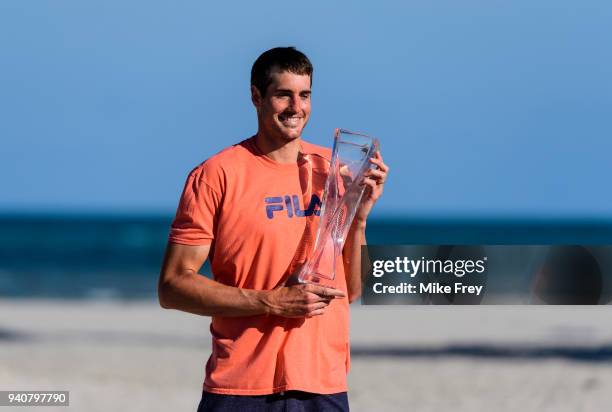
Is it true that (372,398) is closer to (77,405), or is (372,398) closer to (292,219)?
(77,405)

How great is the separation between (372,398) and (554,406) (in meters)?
1.32

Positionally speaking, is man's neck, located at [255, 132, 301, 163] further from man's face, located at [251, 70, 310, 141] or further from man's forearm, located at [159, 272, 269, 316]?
man's forearm, located at [159, 272, 269, 316]

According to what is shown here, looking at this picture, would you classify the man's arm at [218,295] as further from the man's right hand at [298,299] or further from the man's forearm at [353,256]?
the man's forearm at [353,256]

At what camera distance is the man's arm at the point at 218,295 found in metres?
3.08

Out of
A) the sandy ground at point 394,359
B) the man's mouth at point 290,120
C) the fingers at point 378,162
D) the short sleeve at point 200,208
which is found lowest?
the sandy ground at point 394,359

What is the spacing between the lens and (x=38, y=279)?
3325 cm

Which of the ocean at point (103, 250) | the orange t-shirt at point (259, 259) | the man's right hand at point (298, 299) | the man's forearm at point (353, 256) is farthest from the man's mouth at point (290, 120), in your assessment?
the ocean at point (103, 250)

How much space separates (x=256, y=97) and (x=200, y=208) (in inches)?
13.7

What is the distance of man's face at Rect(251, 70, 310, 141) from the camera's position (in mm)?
3162

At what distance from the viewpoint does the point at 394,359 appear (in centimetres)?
1137

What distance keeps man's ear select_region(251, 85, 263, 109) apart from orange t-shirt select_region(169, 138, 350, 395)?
0.52ft

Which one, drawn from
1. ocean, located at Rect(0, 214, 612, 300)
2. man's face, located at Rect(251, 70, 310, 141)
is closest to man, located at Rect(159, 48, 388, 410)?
man's face, located at Rect(251, 70, 310, 141)

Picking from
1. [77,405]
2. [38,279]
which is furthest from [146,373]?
[38,279]

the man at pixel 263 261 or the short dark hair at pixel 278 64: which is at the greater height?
the short dark hair at pixel 278 64
